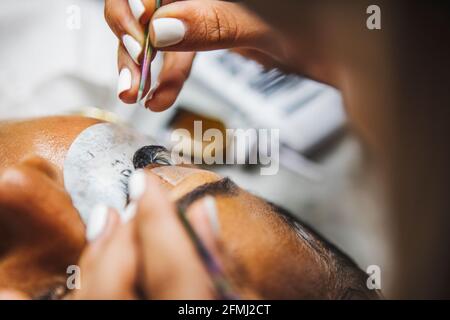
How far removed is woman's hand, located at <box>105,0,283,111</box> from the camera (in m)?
0.74

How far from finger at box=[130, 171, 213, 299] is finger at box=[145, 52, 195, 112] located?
219mm

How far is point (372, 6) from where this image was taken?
2.78ft

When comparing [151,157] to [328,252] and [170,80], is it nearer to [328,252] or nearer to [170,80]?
[170,80]

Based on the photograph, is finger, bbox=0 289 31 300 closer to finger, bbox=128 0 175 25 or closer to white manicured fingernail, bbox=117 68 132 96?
white manicured fingernail, bbox=117 68 132 96

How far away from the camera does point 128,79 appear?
2.59 feet

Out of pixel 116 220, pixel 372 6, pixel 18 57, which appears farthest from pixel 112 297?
Result: pixel 372 6

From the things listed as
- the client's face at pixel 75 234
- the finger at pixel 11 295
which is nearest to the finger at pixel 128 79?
the client's face at pixel 75 234

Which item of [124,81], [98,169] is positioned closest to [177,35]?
[124,81]

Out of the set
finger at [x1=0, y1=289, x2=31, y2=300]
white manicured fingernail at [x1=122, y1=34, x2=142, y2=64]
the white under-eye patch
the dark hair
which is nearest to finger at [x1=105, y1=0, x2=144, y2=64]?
white manicured fingernail at [x1=122, y1=34, x2=142, y2=64]

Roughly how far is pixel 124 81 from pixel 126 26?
0.09 m

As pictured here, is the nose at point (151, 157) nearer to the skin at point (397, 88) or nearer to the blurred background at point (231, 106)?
the blurred background at point (231, 106)

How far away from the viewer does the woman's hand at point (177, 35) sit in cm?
74

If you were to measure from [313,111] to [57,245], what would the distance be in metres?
0.48

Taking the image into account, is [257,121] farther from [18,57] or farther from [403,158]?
[18,57]
